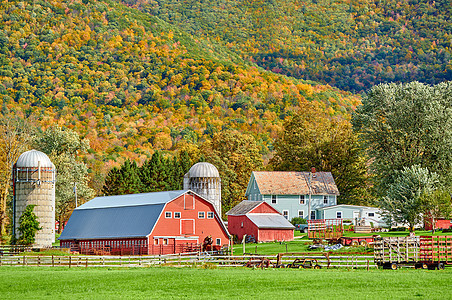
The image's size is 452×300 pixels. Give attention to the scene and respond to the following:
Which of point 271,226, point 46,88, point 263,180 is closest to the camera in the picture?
point 271,226

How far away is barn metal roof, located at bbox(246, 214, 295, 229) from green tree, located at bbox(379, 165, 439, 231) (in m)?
11.6

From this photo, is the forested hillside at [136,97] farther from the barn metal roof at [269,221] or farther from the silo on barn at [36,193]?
the silo on barn at [36,193]

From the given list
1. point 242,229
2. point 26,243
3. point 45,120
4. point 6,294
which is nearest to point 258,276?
point 6,294

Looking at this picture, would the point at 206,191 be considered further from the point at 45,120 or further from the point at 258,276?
the point at 45,120

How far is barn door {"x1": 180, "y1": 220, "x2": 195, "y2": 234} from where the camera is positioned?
7488cm

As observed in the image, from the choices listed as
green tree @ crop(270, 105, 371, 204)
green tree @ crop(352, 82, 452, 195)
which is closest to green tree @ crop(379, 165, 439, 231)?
green tree @ crop(352, 82, 452, 195)

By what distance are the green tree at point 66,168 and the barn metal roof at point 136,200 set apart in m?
12.4

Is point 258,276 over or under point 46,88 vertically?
under

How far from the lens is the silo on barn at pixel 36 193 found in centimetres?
7644

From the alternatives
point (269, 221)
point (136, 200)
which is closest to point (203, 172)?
point (269, 221)

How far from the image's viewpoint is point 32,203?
7638 cm

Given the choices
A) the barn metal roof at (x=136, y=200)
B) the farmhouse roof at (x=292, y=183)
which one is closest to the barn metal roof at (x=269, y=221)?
the barn metal roof at (x=136, y=200)

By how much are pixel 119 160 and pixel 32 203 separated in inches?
2927

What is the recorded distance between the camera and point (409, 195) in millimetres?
77000
